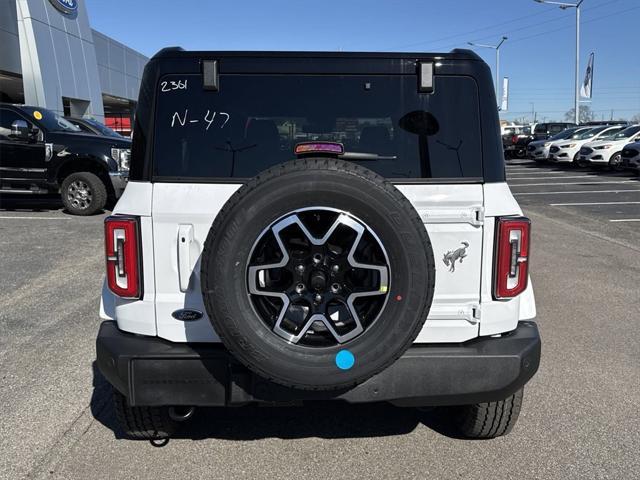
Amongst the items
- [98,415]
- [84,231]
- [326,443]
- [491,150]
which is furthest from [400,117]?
[84,231]

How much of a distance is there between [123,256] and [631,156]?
64.6ft

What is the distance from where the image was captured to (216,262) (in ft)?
7.84

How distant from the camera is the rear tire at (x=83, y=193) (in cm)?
1070

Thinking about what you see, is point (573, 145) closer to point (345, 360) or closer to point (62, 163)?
point (62, 163)

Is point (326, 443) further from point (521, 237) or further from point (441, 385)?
point (521, 237)

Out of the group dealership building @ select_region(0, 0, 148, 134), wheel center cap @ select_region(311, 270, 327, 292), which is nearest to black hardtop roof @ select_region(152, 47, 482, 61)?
wheel center cap @ select_region(311, 270, 327, 292)

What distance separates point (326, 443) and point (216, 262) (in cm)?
139

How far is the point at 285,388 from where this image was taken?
260 cm

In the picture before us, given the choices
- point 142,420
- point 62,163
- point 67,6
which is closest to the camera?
point 142,420

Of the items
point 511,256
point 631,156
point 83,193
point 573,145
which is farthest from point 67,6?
point 511,256

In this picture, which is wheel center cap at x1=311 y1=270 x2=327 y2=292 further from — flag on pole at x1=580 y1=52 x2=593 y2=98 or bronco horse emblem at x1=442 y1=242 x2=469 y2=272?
flag on pole at x1=580 y1=52 x2=593 y2=98

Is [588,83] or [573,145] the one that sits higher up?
[588,83]

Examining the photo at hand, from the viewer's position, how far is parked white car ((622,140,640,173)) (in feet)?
61.4

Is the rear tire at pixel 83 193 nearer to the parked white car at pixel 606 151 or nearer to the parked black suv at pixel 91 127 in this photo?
the parked black suv at pixel 91 127
